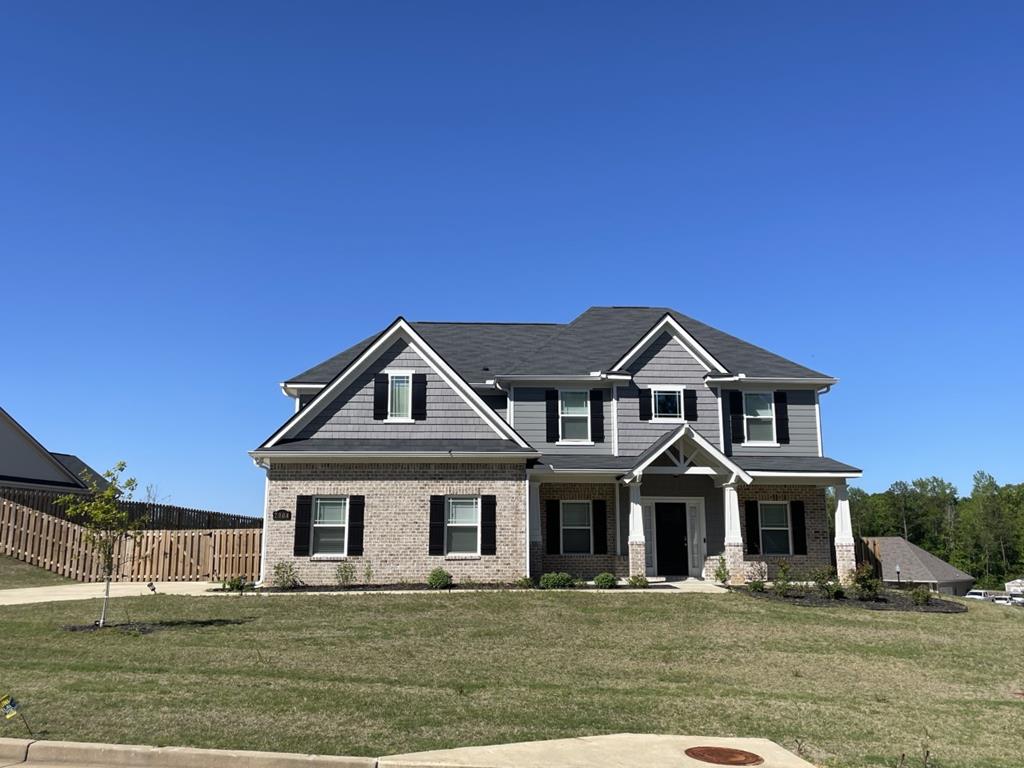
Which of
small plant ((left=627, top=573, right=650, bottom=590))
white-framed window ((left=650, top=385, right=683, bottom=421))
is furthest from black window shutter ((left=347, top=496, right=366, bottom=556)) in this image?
white-framed window ((left=650, top=385, right=683, bottom=421))

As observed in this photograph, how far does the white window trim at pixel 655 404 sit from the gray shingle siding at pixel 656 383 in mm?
104

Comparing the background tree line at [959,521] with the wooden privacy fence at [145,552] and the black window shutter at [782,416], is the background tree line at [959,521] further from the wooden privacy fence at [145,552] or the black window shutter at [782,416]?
the wooden privacy fence at [145,552]

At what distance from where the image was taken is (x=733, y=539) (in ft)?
74.9

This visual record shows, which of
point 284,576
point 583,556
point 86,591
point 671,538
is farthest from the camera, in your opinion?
point 671,538

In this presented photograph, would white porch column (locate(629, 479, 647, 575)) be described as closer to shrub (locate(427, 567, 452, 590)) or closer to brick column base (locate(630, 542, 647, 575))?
brick column base (locate(630, 542, 647, 575))

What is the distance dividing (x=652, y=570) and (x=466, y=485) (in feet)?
23.8

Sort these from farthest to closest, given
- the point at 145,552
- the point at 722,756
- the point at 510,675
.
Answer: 1. the point at 145,552
2. the point at 510,675
3. the point at 722,756

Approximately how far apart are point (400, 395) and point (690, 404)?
9461mm

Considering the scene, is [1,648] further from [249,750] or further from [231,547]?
[231,547]

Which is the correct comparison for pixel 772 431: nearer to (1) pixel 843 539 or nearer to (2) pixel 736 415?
(2) pixel 736 415

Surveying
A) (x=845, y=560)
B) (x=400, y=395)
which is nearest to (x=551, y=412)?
(x=400, y=395)

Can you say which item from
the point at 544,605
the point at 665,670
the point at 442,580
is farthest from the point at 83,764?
the point at 442,580

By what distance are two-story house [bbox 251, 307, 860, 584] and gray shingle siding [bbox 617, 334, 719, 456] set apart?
5cm

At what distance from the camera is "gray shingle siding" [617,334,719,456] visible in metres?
25.0
